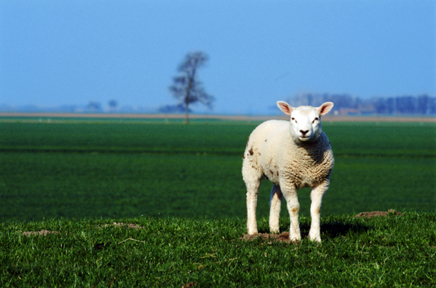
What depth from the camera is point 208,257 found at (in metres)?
6.20

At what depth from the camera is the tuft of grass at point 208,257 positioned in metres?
5.40

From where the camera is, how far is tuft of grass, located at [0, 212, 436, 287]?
5397mm

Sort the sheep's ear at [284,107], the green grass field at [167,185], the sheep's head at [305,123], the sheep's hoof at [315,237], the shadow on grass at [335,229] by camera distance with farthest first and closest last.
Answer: the green grass field at [167,185] → the shadow on grass at [335,229] → the sheep's hoof at [315,237] → the sheep's ear at [284,107] → the sheep's head at [305,123]

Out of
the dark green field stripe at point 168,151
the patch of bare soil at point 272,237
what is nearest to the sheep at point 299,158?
A: the patch of bare soil at point 272,237

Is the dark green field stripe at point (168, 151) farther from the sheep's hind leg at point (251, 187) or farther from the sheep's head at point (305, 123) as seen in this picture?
the sheep's head at point (305, 123)

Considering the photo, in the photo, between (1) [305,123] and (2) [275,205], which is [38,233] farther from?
(1) [305,123]

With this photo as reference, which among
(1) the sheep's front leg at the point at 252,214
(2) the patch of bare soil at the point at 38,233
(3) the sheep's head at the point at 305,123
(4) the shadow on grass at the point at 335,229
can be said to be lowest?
(4) the shadow on grass at the point at 335,229

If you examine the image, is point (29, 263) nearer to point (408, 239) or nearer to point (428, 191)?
point (408, 239)

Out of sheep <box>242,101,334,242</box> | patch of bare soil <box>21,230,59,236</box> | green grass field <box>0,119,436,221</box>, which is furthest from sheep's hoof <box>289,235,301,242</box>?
patch of bare soil <box>21,230,59,236</box>

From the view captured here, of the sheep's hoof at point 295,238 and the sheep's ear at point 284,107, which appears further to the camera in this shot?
the sheep's hoof at point 295,238

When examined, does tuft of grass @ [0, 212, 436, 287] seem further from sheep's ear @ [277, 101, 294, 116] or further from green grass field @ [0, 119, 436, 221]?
green grass field @ [0, 119, 436, 221]

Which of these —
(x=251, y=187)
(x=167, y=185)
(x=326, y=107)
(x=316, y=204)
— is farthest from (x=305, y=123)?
(x=167, y=185)

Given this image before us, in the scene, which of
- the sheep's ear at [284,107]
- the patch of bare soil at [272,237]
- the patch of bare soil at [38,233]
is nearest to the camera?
the sheep's ear at [284,107]

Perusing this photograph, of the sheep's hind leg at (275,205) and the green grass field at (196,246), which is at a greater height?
the sheep's hind leg at (275,205)
